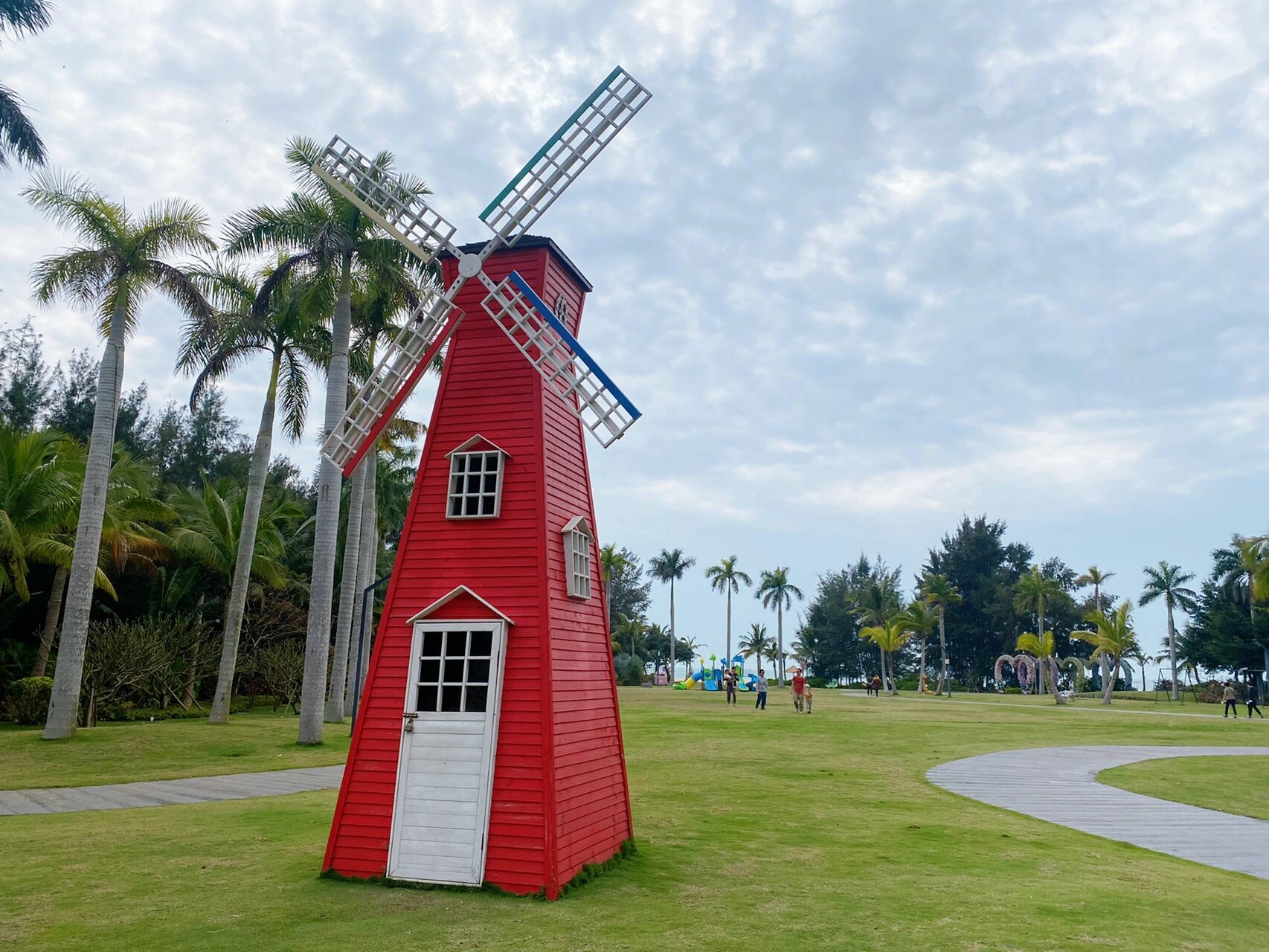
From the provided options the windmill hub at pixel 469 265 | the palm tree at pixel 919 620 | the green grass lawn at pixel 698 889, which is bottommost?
the green grass lawn at pixel 698 889

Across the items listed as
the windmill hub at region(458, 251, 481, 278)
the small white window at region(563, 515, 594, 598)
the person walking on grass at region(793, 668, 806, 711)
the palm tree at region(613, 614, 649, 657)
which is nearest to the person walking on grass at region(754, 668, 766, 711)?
the person walking on grass at region(793, 668, 806, 711)

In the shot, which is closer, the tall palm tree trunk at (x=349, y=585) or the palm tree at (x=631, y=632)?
the tall palm tree trunk at (x=349, y=585)

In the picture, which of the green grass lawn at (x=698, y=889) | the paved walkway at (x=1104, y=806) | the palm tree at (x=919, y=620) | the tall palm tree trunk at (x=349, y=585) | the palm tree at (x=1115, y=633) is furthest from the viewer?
the palm tree at (x=919, y=620)

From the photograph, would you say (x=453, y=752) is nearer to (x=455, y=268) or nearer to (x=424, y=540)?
(x=424, y=540)

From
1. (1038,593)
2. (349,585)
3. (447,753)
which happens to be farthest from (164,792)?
(1038,593)

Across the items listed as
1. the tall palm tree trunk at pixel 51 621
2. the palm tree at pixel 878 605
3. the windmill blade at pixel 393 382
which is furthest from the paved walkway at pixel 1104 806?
the palm tree at pixel 878 605

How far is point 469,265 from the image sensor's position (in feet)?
37.9

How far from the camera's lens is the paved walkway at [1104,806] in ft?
39.6

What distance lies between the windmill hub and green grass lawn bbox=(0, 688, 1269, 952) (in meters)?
7.55

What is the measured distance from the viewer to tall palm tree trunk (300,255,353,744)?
24.1m

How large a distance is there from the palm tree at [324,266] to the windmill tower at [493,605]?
43.4 ft

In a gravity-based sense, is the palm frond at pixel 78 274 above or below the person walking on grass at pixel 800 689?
above

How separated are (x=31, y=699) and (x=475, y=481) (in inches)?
961

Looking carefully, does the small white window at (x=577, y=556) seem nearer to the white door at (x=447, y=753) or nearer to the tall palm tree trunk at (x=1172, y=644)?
the white door at (x=447, y=753)
